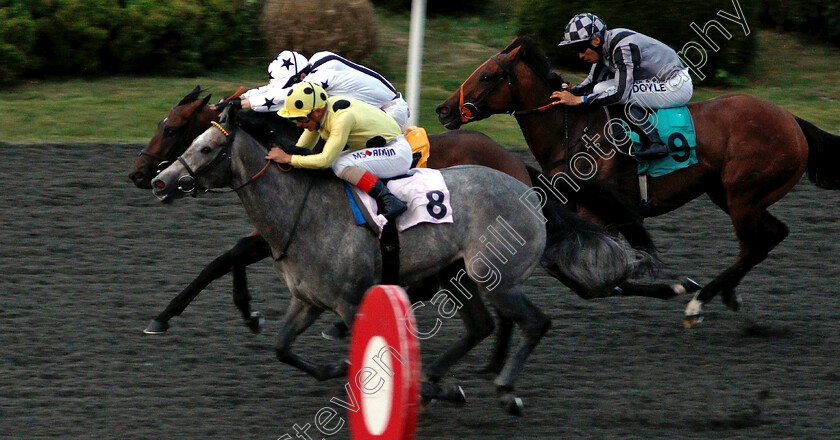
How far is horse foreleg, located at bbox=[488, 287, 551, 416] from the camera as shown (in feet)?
16.4

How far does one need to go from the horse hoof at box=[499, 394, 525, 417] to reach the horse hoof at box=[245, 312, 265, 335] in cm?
177

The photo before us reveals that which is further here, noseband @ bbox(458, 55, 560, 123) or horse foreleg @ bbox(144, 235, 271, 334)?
noseband @ bbox(458, 55, 560, 123)

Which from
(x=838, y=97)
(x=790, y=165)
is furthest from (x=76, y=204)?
(x=838, y=97)

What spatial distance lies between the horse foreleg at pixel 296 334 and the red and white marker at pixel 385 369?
3.91 ft

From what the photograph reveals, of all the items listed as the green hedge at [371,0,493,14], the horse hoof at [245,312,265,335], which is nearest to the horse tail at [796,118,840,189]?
the horse hoof at [245,312,265,335]

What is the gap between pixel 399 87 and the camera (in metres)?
11.3

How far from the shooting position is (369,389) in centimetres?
381

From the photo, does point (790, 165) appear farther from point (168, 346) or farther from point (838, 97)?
point (838, 97)

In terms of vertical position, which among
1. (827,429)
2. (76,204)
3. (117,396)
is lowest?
(76,204)

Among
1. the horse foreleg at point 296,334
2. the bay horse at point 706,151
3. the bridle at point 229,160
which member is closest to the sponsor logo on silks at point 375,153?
the bridle at point 229,160

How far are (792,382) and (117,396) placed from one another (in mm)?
3709

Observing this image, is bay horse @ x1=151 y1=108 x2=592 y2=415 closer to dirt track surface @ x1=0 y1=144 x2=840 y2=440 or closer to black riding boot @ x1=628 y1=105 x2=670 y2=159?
dirt track surface @ x1=0 y1=144 x2=840 y2=440

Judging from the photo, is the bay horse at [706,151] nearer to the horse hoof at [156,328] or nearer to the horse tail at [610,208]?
the horse tail at [610,208]

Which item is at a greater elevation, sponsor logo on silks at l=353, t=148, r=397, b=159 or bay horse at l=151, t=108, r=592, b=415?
sponsor logo on silks at l=353, t=148, r=397, b=159
